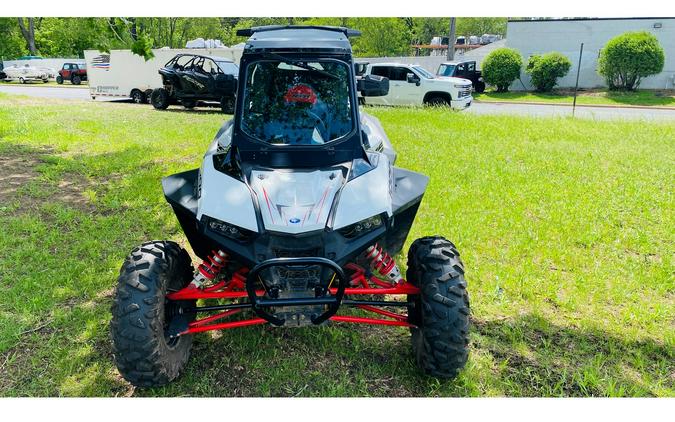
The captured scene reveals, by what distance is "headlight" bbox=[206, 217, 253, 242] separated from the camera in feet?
10.2

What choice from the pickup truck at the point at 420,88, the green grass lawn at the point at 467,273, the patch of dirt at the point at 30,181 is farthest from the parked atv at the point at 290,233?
the pickup truck at the point at 420,88

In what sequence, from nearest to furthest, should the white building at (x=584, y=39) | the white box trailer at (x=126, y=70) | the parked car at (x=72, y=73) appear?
the white box trailer at (x=126, y=70)
the white building at (x=584, y=39)
the parked car at (x=72, y=73)

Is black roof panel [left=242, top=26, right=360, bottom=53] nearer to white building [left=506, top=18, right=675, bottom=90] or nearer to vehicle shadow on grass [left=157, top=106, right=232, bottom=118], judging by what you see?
vehicle shadow on grass [left=157, top=106, right=232, bottom=118]

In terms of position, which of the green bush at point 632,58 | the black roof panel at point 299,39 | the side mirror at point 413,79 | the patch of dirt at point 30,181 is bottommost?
the patch of dirt at point 30,181

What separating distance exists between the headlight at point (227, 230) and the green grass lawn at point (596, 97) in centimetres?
2409

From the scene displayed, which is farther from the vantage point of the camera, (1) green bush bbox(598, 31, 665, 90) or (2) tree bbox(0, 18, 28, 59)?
(2) tree bbox(0, 18, 28, 59)

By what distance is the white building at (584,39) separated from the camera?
27.8m

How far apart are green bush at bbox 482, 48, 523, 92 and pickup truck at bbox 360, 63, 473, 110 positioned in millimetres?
12085

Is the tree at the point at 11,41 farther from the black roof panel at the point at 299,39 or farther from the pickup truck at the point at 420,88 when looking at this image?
the black roof panel at the point at 299,39

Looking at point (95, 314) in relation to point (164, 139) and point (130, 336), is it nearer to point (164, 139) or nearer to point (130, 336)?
point (130, 336)

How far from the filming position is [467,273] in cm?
464

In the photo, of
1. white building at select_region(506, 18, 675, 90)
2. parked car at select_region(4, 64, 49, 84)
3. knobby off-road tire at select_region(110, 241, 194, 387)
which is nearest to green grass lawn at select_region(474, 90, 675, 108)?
white building at select_region(506, 18, 675, 90)

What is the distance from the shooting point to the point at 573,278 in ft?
15.1

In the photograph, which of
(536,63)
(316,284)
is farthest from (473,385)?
(536,63)
